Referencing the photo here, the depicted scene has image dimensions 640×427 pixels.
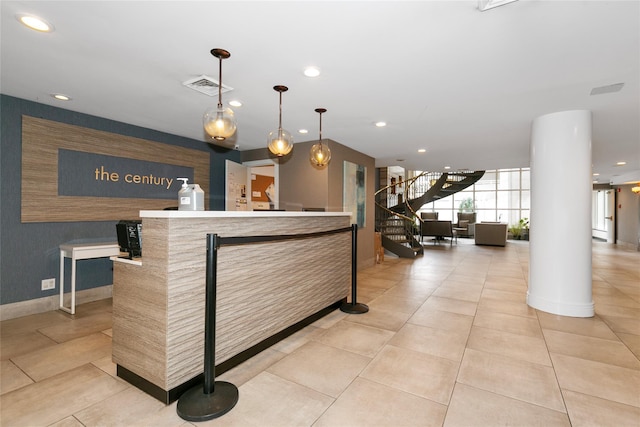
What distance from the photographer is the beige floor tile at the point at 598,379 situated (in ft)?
7.25

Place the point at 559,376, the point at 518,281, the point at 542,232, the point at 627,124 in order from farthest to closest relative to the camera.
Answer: the point at 518,281 < the point at 627,124 < the point at 542,232 < the point at 559,376

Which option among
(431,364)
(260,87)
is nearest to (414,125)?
(260,87)

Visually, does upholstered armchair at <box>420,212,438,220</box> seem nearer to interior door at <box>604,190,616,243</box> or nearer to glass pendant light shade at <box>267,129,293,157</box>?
interior door at <box>604,190,616,243</box>

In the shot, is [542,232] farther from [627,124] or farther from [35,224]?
[35,224]

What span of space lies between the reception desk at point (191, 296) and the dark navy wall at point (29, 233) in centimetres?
258

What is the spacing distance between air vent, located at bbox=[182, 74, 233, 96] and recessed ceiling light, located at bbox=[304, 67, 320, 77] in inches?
37.3

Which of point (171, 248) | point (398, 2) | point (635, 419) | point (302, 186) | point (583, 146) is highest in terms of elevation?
point (398, 2)

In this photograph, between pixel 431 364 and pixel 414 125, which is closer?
pixel 431 364

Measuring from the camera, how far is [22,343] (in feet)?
9.70

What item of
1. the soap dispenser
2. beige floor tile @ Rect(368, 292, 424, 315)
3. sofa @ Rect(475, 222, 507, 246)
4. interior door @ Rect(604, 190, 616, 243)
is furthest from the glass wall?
the soap dispenser

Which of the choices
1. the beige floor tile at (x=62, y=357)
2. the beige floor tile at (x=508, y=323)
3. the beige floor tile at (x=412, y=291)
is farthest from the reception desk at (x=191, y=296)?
the beige floor tile at (x=508, y=323)

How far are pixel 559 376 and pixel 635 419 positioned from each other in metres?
0.51

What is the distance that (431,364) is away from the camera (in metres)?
2.60

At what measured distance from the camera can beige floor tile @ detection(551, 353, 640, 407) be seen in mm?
2211
